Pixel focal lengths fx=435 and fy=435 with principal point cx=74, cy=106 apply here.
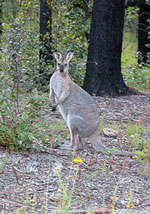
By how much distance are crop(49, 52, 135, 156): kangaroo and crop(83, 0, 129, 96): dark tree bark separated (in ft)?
9.64

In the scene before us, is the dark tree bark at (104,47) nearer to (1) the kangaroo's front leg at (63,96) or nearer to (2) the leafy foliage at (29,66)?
(2) the leafy foliage at (29,66)

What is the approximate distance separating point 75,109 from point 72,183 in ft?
5.70

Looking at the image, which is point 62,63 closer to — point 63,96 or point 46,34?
point 63,96

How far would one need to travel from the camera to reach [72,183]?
512 cm

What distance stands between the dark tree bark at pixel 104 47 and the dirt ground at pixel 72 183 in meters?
3.28

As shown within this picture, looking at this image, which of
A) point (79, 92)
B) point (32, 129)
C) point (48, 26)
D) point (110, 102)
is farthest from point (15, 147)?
point (48, 26)

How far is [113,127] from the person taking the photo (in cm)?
775

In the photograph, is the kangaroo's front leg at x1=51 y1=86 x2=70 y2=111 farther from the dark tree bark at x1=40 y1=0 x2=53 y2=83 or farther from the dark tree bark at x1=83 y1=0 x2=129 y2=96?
the dark tree bark at x1=40 y1=0 x2=53 y2=83

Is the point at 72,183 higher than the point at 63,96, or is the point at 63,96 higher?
the point at 63,96

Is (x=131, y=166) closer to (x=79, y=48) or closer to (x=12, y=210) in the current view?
(x=12, y=210)

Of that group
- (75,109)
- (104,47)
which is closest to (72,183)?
(75,109)

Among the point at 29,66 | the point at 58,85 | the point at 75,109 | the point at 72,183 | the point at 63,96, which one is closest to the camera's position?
the point at 72,183

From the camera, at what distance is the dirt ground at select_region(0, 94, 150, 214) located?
4453 mm

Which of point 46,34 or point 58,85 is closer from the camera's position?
point 58,85
